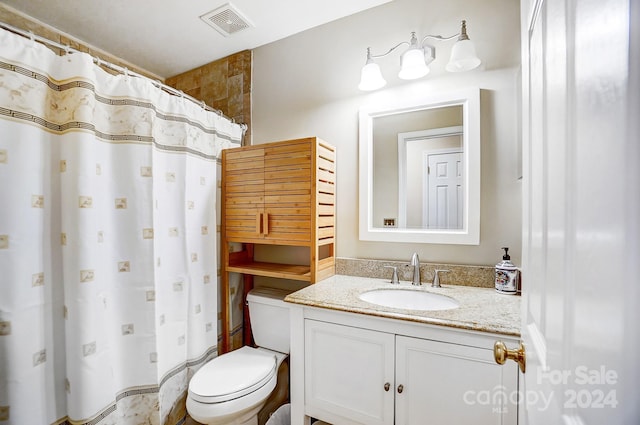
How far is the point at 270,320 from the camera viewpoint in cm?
176

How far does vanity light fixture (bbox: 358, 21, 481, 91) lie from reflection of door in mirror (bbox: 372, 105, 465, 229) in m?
0.20

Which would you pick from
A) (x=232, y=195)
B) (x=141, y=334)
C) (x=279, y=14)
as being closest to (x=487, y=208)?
(x=232, y=195)

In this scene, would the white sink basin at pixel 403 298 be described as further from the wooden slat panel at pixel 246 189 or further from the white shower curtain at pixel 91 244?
the white shower curtain at pixel 91 244

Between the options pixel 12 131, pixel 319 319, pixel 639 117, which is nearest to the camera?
pixel 639 117

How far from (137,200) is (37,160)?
38 cm

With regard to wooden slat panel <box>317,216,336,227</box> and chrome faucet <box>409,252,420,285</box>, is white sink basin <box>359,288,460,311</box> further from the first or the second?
wooden slat panel <box>317,216,336,227</box>

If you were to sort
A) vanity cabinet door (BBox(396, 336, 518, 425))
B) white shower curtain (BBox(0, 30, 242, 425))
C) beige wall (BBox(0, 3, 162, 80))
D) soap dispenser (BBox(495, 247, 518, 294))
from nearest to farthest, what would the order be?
vanity cabinet door (BBox(396, 336, 518, 425))
white shower curtain (BBox(0, 30, 242, 425))
soap dispenser (BBox(495, 247, 518, 294))
beige wall (BBox(0, 3, 162, 80))

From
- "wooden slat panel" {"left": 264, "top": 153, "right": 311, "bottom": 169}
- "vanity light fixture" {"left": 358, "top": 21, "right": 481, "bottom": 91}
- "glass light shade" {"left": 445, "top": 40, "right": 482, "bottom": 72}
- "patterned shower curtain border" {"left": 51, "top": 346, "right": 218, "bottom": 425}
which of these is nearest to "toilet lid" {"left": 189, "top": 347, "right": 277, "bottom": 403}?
"patterned shower curtain border" {"left": 51, "top": 346, "right": 218, "bottom": 425}

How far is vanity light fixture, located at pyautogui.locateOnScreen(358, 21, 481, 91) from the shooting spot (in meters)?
1.39

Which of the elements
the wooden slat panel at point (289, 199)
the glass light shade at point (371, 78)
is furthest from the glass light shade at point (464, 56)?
the wooden slat panel at point (289, 199)

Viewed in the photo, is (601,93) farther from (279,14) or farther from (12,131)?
(279,14)

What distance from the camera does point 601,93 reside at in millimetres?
279

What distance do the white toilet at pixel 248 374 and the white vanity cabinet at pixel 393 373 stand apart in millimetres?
227
